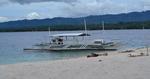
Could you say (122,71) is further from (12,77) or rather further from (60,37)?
(60,37)

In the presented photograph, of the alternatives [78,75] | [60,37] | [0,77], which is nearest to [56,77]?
[78,75]

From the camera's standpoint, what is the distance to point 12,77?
17109 mm

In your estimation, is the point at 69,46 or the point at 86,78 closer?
the point at 86,78

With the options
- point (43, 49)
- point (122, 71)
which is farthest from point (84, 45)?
point (122, 71)

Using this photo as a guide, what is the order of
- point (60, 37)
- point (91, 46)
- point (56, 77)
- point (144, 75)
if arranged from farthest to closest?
point (60, 37), point (91, 46), point (56, 77), point (144, 75)

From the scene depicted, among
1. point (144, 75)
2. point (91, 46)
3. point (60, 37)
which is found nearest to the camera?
point (144, 75)

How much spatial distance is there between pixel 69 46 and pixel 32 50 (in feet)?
18.5

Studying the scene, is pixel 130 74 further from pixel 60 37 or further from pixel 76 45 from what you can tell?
pixel 60 37

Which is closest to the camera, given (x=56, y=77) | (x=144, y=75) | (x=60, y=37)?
(x=144, y=75)

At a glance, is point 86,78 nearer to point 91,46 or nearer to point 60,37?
point 91,46

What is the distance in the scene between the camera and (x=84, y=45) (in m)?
56.9

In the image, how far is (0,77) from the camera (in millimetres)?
17250

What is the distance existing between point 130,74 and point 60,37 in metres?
46.2

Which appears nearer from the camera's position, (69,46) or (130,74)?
(130,74)
